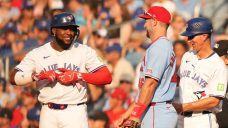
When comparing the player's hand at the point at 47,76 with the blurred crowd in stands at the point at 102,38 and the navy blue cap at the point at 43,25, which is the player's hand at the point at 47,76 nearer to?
the blurred crowd in stands at the point at 102,38

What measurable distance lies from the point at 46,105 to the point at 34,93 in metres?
4.01

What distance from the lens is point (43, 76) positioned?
6988mm

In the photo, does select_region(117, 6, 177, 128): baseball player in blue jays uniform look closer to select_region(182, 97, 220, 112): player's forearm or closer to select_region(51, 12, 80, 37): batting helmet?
select_region(182, 97, 220, 112): player's forearm

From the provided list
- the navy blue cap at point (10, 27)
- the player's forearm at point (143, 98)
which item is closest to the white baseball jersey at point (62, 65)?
the player's forearm at point (143, 98)

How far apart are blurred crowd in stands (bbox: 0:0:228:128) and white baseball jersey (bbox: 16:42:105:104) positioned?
3.26 metres

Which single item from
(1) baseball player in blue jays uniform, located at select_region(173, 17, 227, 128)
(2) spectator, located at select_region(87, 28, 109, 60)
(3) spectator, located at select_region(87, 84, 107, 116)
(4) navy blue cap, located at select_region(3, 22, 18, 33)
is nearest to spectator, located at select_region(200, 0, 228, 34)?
(2) spectator, located at select_region(87, 28, 109, 60)

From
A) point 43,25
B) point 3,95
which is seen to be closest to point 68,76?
point 3,95

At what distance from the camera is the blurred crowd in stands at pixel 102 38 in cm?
1086

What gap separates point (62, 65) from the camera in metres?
7.23

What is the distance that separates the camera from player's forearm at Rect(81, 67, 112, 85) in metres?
7.05

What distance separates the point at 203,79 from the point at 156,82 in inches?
36.1

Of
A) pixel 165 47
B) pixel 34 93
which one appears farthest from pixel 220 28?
pixel 165 47

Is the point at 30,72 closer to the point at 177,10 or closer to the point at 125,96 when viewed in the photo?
the point at 125,96

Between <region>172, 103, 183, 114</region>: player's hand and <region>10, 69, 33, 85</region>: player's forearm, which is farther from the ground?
<region>10, 69, 33, 85</region>: player's forearm
